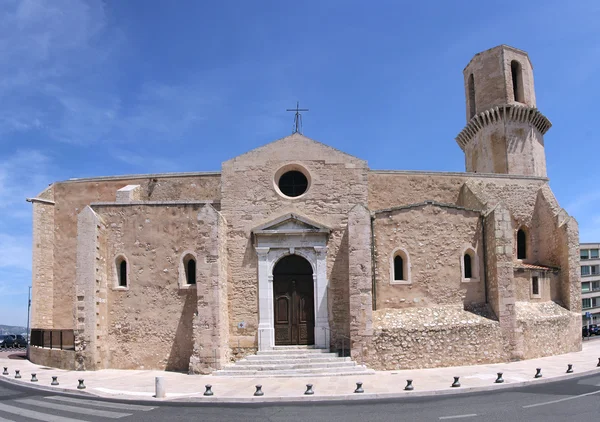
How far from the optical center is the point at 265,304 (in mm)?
18781

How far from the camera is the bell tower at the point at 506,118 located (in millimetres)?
27328

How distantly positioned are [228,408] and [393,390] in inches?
170

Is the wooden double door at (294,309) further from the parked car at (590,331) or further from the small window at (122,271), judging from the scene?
the parked car at (590,331)

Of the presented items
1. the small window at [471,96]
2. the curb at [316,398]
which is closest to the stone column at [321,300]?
the curb at [316,398]

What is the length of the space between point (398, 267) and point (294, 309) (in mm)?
4166

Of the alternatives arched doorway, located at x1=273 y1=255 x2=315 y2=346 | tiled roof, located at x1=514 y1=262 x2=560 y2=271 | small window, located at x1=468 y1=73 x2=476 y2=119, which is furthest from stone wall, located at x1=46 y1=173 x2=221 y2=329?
small window, located at x1=468 y1=73 x2=476 y2=119

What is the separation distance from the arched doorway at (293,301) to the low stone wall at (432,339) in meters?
2.47

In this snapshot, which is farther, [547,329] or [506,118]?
[506,118]

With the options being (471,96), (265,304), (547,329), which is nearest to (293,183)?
(265,304)

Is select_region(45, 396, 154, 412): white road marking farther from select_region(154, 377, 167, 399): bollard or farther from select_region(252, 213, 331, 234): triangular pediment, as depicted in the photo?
select_region(252, 213, 331, 234): triangular pediment

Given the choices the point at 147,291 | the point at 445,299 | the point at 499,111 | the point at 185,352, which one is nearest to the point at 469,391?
the point at 445,299

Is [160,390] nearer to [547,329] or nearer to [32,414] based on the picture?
[32,414]

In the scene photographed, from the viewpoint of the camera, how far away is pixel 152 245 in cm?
1944

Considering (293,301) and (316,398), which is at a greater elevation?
(293,301)
